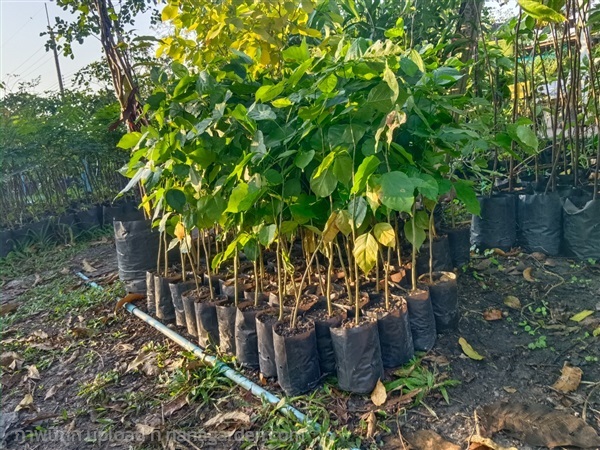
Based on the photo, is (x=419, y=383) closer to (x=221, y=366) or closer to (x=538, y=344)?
(x=538, y=344)

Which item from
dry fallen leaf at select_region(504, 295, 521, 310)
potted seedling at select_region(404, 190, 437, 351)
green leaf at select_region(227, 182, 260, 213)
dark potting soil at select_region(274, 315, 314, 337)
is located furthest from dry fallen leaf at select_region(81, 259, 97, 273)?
dry fallen leaf at select_region(504, 295, 521, 310)

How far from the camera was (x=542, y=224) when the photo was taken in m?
2.42

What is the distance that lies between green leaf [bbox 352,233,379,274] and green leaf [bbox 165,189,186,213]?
26.9 inches

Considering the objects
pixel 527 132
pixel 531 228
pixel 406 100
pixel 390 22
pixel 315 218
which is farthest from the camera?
pixel 390 22

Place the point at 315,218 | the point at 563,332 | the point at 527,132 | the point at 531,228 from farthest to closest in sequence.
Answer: the point at 531,228 → the point at 563,332 → the point at 315,218 → the point at 527,132

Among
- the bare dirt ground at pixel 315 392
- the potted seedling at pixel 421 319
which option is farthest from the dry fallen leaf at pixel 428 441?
the potted seedling at pixel 421 319

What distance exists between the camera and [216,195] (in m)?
1.51

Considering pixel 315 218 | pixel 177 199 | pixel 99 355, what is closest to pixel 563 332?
pixel 315 218

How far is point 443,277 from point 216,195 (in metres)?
0.95

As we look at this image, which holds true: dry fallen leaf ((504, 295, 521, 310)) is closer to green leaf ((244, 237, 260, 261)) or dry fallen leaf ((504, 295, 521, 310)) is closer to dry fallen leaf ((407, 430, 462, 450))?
dry fallen leaf ((407, 430, 462, 450))

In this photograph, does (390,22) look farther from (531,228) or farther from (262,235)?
(262,235)

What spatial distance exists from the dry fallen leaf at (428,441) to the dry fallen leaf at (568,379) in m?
0.44

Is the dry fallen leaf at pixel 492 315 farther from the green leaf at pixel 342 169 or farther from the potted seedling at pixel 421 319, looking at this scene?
the green leaf at pixel 342 169

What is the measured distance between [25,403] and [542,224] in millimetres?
2586
